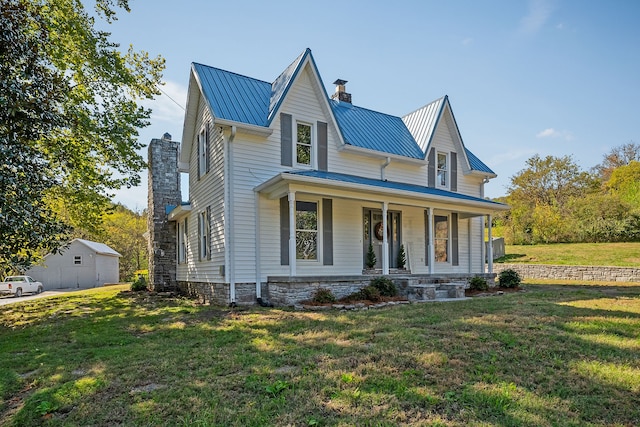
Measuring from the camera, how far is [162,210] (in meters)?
16.7

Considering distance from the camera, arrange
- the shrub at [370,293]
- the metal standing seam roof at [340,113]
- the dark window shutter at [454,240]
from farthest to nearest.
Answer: the dark window shutter at [454,240] → the metal standing seam roof at [340,113] → the shrub at [370,293]

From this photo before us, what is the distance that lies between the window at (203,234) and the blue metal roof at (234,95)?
3545mm

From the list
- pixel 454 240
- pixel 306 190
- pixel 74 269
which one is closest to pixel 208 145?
pixel 306 190

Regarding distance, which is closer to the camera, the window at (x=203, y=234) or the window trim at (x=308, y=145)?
the window trim at (x=308, y=145)

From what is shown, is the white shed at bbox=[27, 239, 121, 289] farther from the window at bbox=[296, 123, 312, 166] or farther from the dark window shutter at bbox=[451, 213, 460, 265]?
Answer: the dark window shutter at bbox=[451, 213, 460, 265]

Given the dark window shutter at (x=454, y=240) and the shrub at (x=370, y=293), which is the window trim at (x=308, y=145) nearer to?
the shrub at (x=370, y=293)

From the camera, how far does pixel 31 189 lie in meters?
8.52

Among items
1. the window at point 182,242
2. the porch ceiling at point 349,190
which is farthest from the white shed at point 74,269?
the porch ceiling at point 349,190

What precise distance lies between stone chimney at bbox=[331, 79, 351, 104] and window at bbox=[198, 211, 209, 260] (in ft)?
24.9

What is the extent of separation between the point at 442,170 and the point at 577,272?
8.32 meters

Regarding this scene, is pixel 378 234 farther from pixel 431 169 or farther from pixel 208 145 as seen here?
pixel 208 145

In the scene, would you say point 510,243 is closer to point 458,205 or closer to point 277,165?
point 458,205

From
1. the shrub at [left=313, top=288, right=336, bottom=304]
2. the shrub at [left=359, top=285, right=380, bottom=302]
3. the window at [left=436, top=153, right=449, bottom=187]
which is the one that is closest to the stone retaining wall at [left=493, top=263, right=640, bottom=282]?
the window at [left=436, top=153, right=449, bottom=187]

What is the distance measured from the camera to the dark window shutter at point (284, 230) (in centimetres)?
1094
